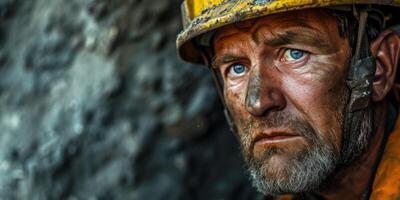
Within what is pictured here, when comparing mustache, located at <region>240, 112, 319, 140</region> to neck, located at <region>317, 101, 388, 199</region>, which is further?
neck, located at <region>317, 101, 388, 199</region>

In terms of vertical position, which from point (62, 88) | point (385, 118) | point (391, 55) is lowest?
point (385, 118)

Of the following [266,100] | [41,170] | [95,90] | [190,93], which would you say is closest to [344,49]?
[266,100]

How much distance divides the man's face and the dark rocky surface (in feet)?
3.35

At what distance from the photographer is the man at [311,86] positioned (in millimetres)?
3236

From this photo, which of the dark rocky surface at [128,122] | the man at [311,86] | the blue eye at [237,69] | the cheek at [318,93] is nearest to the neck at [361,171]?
the man at [311,86]

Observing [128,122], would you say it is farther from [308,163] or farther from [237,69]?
[308,163]

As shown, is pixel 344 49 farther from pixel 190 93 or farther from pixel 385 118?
pixel 190 93

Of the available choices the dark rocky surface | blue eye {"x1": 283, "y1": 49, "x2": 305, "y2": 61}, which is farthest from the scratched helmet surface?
the dark rocky surface

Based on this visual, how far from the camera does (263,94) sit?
321cm

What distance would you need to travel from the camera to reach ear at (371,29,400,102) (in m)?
3.41

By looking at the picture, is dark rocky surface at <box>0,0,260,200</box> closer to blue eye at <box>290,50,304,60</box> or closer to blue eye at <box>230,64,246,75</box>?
blue eye at <box>230,64,246,75</box>

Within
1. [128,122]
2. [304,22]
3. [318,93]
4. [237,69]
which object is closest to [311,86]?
[318,93]

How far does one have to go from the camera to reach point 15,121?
14.8 ft

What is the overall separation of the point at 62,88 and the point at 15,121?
336 millimetres
